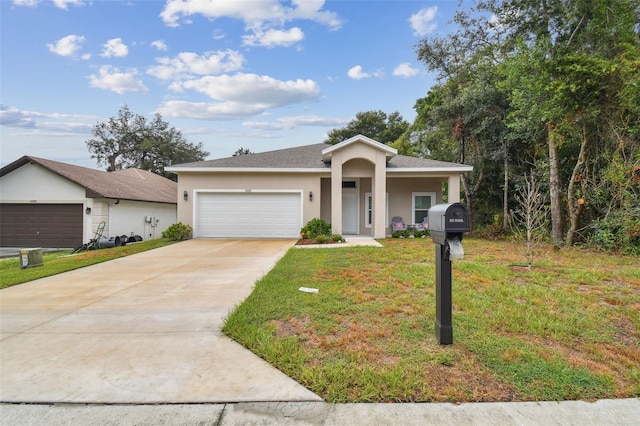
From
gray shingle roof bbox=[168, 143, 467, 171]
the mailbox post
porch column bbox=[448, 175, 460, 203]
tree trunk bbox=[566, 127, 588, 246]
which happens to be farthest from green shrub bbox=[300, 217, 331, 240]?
the mailbox post

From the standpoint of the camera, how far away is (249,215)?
1364 cm

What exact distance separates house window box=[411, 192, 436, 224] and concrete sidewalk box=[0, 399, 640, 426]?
12854 millimetres

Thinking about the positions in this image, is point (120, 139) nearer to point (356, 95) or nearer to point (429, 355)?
point (356, 95)

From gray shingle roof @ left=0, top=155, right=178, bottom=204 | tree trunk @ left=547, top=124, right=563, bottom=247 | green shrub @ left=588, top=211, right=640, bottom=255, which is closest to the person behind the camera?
green shrub @ left=588, top=211, right=640, bottom=255

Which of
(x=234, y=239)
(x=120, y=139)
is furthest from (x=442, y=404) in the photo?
(x=120, y=139)

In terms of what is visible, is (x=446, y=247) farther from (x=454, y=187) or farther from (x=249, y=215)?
(x=454, y=187)

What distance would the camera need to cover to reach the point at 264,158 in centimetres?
1462

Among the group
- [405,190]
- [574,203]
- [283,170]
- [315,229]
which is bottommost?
[315,229]

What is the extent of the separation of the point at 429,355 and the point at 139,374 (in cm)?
264

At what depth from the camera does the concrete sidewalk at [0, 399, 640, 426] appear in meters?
2.13

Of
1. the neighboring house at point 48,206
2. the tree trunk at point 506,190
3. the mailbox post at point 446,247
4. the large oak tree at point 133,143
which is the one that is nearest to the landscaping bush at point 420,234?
the tree trunk at point 506,190

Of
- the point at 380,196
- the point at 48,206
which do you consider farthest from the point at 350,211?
the point at 48,206

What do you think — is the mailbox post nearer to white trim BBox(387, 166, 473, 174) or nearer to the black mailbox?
the black mailbox

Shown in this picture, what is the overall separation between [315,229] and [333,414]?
10.2 meters
